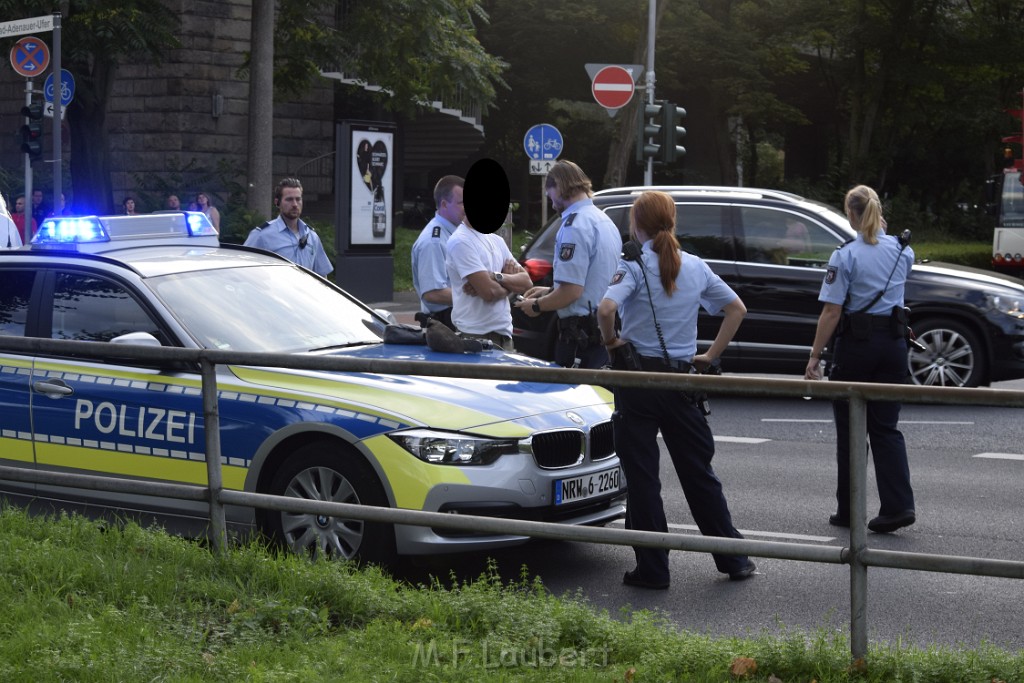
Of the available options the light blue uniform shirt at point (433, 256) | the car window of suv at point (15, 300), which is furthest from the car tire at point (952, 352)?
the car window of suv at point (15, 300)

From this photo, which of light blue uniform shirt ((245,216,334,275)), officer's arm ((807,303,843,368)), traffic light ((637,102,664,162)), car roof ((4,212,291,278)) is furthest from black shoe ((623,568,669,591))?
traffic light ((637,102,664,162))

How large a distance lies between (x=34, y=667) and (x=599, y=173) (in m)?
47.8

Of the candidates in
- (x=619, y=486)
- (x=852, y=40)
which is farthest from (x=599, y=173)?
(x=619, y=486)

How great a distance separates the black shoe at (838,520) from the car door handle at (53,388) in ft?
11.0

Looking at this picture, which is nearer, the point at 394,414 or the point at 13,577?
the point at 13,577

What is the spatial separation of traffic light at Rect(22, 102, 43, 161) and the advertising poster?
15.2ft

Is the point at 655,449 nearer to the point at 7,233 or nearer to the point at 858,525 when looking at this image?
the point at 858,525

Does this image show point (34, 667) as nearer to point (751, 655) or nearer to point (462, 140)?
point (751, 655)

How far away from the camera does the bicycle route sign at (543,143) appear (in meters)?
21.3

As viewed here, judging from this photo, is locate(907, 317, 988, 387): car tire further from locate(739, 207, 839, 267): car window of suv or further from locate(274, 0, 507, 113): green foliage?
locate(274, 0, 507, 113): green foliage

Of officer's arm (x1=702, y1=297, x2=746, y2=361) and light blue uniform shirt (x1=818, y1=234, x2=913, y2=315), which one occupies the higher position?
light blue uniform shirt (x1=818, y1=234, x2=913, y2=315)

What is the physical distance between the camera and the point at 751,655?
162 inches

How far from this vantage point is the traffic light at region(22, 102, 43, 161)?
68.2ft

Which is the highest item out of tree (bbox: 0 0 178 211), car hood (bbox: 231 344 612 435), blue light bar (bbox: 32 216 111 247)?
tree (bbox: 0 0 178 211)
